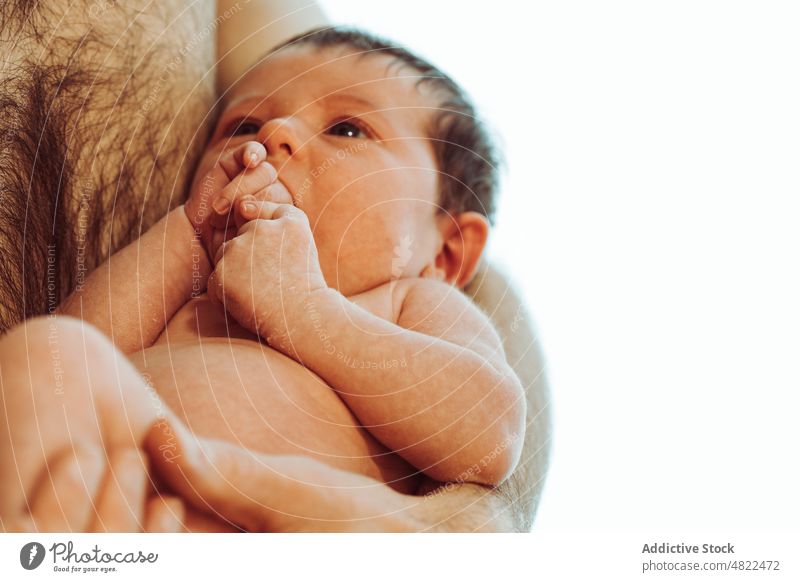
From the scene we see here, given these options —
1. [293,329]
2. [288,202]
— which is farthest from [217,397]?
[288,202]

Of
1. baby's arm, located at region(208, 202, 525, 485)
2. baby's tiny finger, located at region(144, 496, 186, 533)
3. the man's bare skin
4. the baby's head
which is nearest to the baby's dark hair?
the baby's head

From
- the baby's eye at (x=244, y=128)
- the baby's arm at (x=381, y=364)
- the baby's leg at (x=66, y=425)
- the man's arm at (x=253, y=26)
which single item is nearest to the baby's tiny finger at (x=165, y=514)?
the baby's leg at (x=66, y=425)

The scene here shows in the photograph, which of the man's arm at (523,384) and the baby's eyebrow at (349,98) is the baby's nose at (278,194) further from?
the man's arm at (523,384)

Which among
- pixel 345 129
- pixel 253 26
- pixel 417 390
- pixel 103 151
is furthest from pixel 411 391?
pixel 253 26

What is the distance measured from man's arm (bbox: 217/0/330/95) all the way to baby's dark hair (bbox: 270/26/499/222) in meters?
0.13

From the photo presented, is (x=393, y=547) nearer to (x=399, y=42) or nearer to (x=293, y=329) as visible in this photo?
(x=293, y=329)

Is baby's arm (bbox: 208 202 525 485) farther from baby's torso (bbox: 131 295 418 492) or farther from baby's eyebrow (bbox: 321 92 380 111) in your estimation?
baby's eyebrow (bbox: 321 92 380 111)

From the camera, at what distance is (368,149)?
588 mm

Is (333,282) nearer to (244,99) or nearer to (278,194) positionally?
(278,194)

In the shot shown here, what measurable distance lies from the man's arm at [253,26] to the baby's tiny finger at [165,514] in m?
0.53

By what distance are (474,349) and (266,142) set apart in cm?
23

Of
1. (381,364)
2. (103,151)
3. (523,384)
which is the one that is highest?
(103,151)

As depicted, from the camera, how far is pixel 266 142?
0.56m

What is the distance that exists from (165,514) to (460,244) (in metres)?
0.38
